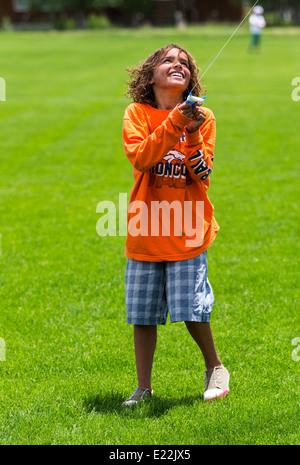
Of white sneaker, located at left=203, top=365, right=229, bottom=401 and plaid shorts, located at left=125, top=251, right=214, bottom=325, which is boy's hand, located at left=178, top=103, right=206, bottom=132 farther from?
white sneaker, located at left=203, top=365, right=229, bottom=401

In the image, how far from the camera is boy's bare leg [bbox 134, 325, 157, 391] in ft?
11.6

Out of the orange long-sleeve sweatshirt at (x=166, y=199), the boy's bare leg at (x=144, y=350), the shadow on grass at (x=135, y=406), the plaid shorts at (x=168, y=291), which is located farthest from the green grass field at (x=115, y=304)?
the orange long-sleeve sweatshirt at (x=166, y=199)

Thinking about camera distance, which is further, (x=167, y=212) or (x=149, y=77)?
(x=149, y=77)

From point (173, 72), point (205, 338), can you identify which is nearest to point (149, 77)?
point (173, 72)

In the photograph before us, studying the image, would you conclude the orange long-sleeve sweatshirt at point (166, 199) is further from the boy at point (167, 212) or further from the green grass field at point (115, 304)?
the green grass field at point (115, 304)

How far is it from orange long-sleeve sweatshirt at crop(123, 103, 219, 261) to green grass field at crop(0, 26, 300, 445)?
0.78m

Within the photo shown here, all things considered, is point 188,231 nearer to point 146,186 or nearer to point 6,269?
point 146,186

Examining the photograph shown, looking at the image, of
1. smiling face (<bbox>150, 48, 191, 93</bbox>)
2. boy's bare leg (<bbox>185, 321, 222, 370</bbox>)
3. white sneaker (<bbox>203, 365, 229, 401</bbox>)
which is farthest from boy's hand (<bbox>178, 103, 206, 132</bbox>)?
white sneaker (<bbox>203, 365, 229, 401</bbox>)

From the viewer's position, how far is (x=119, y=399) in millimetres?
3600

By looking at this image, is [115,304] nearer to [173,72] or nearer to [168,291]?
[168,291]

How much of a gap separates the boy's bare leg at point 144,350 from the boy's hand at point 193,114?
1015 millimetres

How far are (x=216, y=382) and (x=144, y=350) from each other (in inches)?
15.6

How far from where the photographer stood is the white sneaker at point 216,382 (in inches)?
139

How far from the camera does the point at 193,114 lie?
308 cm
